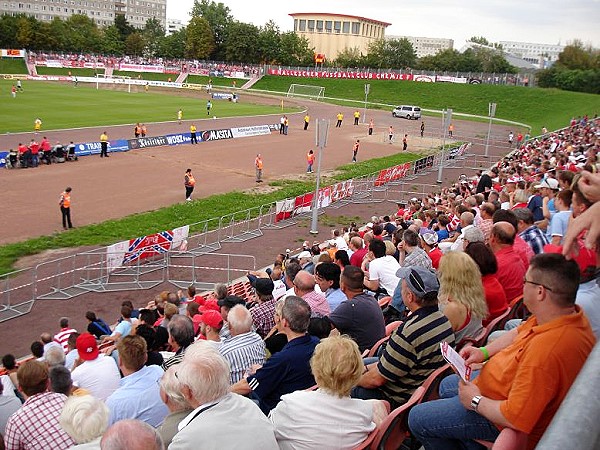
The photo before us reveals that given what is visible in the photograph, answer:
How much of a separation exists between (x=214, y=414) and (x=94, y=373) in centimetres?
376

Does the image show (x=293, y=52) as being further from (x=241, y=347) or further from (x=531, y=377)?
(x=531, y=377)

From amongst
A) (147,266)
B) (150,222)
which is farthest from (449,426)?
(150,222)

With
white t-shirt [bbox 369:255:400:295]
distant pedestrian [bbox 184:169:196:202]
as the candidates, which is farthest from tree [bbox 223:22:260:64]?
white t-shirt [bbox 369:255:400:295]

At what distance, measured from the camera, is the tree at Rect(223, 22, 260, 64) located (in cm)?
11044

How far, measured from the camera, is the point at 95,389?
680cm

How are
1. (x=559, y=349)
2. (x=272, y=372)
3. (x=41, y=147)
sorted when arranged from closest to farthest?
(x=559, y=349) → (x=272, y=372) → (x=41, y=147)

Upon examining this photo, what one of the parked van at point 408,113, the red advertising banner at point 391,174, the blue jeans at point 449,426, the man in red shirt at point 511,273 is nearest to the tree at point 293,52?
the parked van at point 408,113

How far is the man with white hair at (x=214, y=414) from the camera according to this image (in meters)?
3.57

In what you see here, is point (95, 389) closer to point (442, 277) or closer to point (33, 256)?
point (442, 277)

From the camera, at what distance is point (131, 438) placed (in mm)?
3158

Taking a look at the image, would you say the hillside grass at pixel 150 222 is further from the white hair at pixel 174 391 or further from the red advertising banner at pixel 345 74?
the red advertising banner at pixel 345 74

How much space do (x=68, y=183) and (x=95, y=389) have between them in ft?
75.4

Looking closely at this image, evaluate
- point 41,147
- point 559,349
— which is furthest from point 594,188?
point 41,147

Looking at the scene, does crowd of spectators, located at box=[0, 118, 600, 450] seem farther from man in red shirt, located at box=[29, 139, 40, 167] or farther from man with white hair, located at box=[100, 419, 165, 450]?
man in red shirt, located at box=[29, 139, 40, 167]
